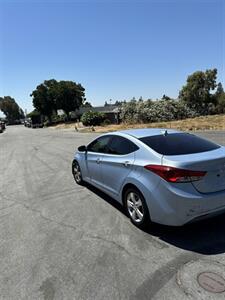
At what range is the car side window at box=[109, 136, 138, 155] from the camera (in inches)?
203

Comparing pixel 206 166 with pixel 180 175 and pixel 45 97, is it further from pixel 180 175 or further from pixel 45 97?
pixel 45 97

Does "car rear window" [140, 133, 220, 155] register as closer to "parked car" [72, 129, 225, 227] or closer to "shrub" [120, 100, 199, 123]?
"parked car" [72, 129, 225, 227]

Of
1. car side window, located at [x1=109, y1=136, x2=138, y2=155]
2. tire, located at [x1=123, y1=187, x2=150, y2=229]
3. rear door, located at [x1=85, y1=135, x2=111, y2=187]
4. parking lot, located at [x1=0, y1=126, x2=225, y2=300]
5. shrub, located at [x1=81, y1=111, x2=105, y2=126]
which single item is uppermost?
car side window, located at [x1=109, y1=136, x2=138, y2=155]

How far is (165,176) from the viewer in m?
4.18

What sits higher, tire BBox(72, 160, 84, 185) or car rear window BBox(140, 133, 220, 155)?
car rear window BBox(140, 133, 220, 155)

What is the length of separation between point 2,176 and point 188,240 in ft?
23.9

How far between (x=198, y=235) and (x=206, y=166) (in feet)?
3.53

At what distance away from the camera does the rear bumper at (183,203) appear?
4070mm

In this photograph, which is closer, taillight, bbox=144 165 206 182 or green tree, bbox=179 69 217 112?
taillight, bbox=144 165 206 182

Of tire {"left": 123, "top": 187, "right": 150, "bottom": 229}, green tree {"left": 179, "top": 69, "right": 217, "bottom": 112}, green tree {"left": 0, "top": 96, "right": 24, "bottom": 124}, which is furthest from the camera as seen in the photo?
green tree {"left": 0, "top": 96, "right": 24, "bottom": 124}

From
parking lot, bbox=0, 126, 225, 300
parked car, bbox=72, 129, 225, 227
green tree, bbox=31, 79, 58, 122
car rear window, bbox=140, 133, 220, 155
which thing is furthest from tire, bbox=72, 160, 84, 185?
green tree, bbox=31, 79, 58, 122

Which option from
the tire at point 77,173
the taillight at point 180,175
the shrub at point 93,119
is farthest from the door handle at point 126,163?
the shrub at point 93,119

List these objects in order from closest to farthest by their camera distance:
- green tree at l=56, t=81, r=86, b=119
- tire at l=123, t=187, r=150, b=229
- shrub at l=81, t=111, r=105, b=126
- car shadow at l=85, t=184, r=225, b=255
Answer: car shadow at l=85, t=184, r=225, b=255, tire at l=123, t=187, r=150, b=229, shrub at l=81, t=111, r=105, b=126, green tree at l=56, t=81, r=86, b=119

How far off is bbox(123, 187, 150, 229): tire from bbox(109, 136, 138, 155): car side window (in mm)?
692
